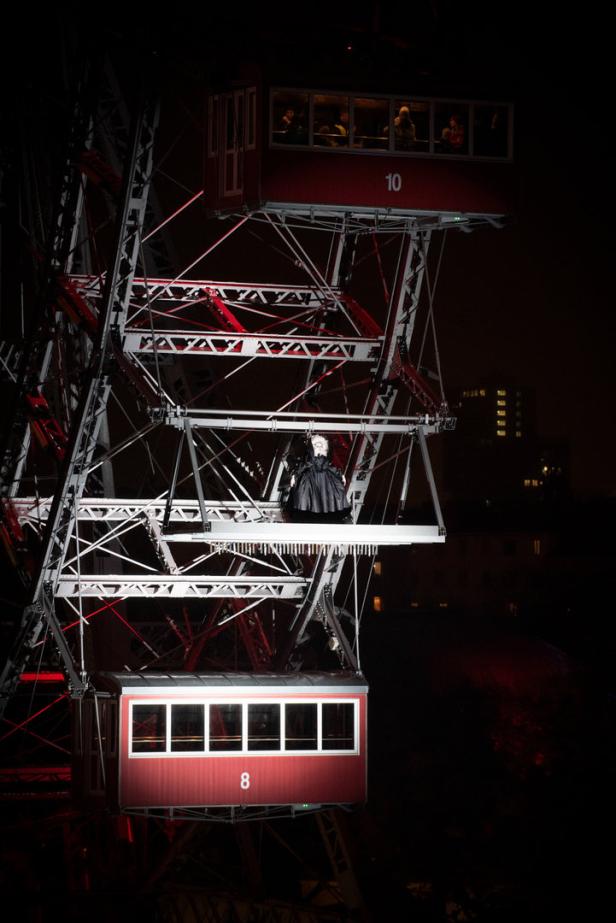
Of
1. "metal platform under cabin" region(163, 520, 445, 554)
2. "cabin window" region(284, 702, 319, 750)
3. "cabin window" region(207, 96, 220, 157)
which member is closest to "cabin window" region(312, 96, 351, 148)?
Answer: "cabin window" region(207, 96, 220, 157)

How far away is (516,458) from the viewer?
425ft

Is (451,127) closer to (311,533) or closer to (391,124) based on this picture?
(391,124)

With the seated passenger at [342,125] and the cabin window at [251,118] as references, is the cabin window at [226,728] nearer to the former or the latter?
the cabin window at [251,118]

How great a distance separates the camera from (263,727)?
89.2ft

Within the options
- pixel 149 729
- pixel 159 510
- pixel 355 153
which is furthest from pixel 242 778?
pixel 355 153

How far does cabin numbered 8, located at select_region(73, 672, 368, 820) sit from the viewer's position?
88.0 feet

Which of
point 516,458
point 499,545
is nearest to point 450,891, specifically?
point 499,545

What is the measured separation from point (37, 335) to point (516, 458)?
103809mm

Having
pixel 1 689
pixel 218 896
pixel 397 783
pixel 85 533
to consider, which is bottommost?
pixel 397 783

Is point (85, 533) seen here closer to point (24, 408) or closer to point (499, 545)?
point (24, 408)

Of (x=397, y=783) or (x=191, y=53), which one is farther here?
(x=397, y=783)

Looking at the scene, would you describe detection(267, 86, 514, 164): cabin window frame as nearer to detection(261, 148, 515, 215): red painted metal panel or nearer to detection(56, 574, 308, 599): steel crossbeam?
detection(261, 148, 515, 215): red painted metal panel

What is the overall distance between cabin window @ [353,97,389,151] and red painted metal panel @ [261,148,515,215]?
0.22 meters

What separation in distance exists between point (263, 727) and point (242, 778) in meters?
1.00
